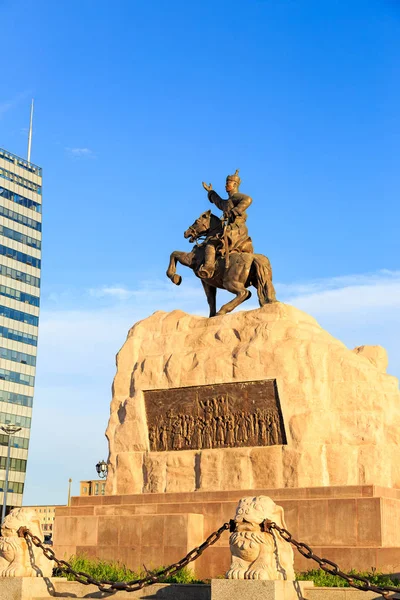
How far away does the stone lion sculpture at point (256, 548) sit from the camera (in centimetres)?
1061

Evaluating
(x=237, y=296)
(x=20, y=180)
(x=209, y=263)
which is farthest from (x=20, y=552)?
(x=20, y=180)

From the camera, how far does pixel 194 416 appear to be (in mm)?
17188

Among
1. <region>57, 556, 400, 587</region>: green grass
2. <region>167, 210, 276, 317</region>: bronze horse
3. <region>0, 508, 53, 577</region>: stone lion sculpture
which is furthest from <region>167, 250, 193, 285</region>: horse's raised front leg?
<region>0, 508, 53, 577</region>: stone lion sculpture

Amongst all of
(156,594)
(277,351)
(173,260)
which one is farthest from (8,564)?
(173,260)

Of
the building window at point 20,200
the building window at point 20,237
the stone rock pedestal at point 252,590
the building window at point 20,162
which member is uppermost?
the building window at point 20,162

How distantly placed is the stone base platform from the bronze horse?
4234 millimetres

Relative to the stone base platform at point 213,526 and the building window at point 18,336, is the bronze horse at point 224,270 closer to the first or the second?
the stone base platform at point 213,526

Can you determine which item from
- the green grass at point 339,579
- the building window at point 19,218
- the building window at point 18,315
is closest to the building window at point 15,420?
the building window at point 18,315

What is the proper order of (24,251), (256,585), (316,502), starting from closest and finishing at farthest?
(256,585) < (316,502) < (24,251)

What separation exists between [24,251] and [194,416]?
181 feet

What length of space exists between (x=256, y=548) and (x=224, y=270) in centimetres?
859

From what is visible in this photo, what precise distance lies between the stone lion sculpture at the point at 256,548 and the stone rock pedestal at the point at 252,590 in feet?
0.41

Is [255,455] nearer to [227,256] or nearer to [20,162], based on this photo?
[227,256]

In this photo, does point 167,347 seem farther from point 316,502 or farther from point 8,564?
point 8,564
